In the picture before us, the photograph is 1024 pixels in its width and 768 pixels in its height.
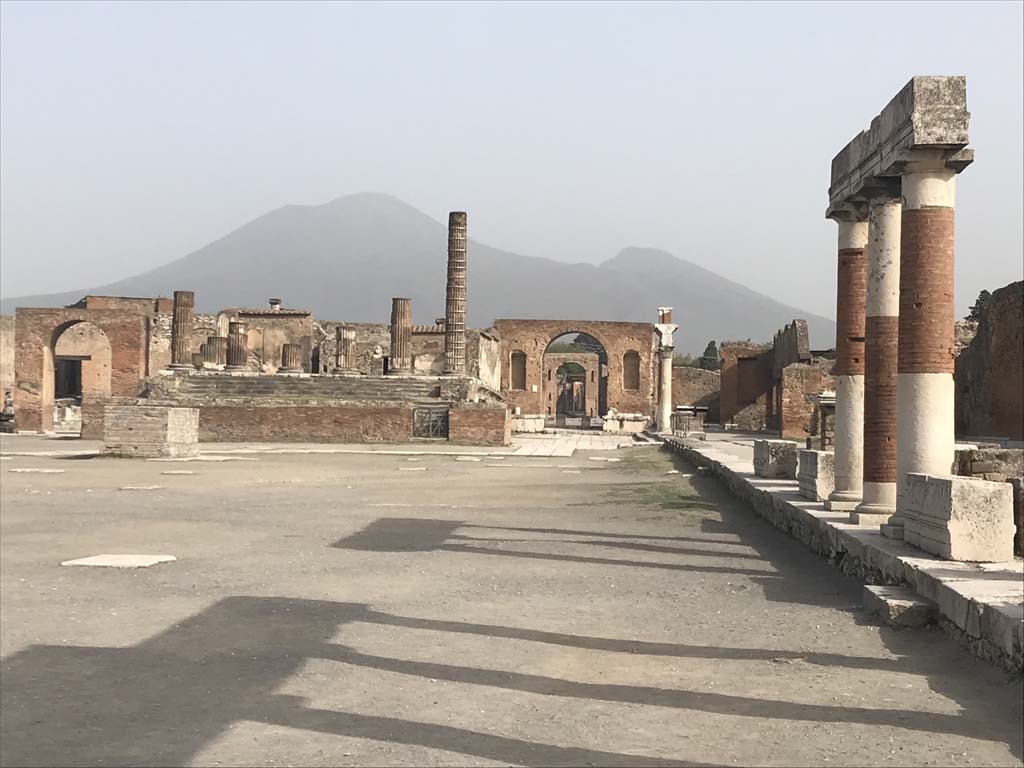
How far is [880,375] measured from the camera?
9367 mm

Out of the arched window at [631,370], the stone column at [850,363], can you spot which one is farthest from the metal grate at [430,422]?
the arched window at [631,370]

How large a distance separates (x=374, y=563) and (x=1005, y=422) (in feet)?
55.6

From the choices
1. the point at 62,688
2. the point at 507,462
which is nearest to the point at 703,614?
the point at 62,688

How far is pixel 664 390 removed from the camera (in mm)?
36312

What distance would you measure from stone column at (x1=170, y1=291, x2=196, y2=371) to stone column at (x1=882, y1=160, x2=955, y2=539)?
30325 millimetres

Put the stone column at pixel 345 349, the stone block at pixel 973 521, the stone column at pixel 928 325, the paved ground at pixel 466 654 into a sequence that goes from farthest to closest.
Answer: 1. the stone column at pixel 345 349
2. the stone column at pixel 928 325
3. the stone block at pixel 973 521
4. the paved ground at pixel 466 654

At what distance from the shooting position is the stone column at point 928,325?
8.12m

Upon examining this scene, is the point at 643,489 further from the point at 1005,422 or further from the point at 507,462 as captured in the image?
the point at 1005,422

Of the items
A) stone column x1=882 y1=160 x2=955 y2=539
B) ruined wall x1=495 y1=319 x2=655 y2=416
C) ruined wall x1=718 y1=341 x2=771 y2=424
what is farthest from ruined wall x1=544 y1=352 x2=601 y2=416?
stone column x1=882 y1=160 x2=955 y2=539

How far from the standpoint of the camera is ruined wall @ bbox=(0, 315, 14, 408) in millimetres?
43469

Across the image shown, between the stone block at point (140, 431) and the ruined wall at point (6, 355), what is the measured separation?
2454cm

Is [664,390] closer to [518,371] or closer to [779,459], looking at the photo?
[518,371]

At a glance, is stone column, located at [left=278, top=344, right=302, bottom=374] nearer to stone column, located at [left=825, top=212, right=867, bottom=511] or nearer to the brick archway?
the brick archway

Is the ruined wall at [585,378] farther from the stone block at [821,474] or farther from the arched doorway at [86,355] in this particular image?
the stone block at [821,474]
